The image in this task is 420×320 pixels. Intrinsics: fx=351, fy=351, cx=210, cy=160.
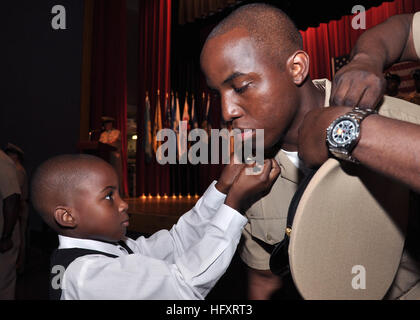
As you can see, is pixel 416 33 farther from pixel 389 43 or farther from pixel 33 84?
pixel 33 84

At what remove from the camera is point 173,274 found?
83 cm

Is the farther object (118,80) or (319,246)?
(118,80)

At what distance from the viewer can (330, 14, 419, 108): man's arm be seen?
0.53 metres

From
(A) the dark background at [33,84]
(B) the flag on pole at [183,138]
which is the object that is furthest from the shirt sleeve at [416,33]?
(B) the flag on pole at [183,138]

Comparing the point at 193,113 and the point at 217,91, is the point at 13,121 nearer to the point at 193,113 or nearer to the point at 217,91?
the point at 193,113

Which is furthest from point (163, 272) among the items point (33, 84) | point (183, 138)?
point (183, 138)

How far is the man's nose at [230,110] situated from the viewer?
79cm

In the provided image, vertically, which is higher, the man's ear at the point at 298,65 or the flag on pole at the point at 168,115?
the man's ear at the point at 298,65

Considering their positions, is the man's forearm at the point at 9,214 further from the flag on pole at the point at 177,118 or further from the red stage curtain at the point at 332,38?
the red stage curtain at the point at 332,38

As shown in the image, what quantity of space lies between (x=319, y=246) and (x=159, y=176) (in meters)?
7.47

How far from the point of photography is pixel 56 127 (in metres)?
5.55

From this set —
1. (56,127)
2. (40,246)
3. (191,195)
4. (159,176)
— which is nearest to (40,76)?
(56,127)

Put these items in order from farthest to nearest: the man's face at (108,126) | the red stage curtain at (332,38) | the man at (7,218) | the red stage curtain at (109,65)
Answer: the red stage curtain at (109,65)
the man's face at (108,126)
the red stage curtain at (332,38)
the man at (7,218)

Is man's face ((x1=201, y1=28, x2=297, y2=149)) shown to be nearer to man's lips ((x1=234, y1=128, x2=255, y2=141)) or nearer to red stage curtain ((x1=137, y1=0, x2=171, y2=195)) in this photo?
man's lips ((x1=234, y1=128, x2=255, y2=141))
